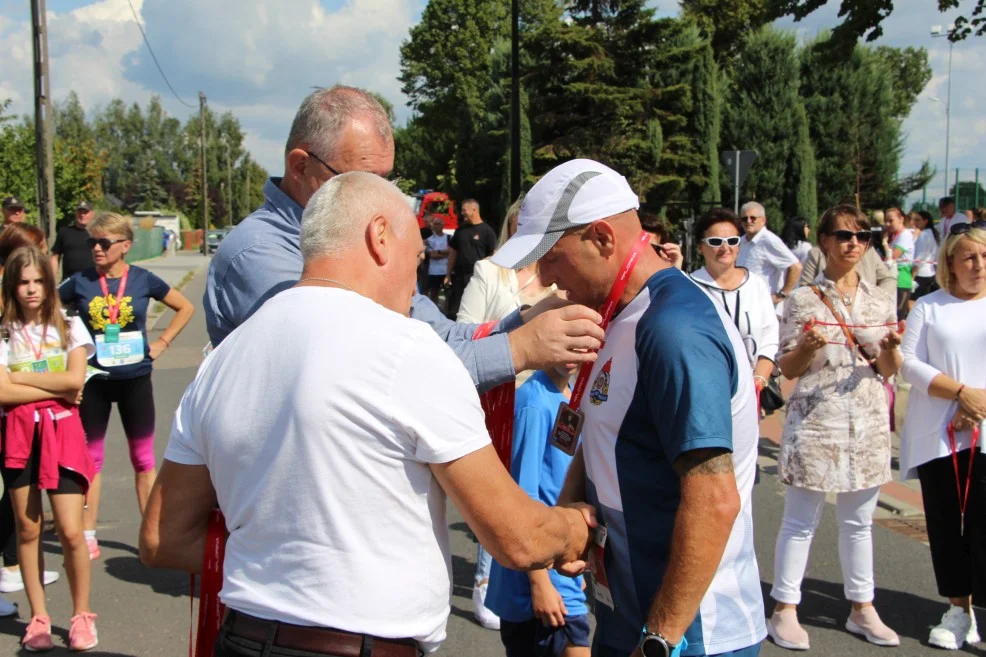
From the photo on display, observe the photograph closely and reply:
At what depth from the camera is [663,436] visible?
1.98 metres

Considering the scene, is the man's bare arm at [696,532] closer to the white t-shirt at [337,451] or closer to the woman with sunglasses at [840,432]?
the white t-shirt at [337,451]

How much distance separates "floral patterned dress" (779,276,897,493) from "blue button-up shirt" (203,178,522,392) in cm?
280

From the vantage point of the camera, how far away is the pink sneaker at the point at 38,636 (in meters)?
4.52

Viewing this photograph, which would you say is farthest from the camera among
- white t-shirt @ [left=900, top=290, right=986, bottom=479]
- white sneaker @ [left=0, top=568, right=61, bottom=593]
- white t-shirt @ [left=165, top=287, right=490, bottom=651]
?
white sneaker @ [left=0, top=568, right=61, bottom=593]

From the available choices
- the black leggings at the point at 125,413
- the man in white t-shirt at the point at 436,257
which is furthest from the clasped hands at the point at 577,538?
the man in white t-shirt at the point at 436,257

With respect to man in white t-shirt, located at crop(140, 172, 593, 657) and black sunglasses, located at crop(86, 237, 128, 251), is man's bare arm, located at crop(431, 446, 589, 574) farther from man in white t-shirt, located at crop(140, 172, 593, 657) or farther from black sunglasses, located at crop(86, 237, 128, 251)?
black sunglasses, located at crop(86, 237, 128, 251)

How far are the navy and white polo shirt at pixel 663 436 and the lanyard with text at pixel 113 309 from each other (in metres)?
4.45

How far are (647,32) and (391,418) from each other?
33.1 m

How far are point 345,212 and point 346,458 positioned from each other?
0.50 metres

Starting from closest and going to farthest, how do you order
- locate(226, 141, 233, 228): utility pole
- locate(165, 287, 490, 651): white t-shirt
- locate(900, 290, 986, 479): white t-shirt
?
locate(165, 287, 490, 651): white t-shirt, locate(900, 290, 986, 479): white t-shirt, locate(226, 141, 233, 228): utility pole

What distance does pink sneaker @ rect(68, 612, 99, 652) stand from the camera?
14.9ft

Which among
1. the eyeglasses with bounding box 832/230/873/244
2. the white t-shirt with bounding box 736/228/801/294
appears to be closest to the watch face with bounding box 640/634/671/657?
the eyeglasses with bounding box 832/230/873/244

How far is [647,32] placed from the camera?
3259 centimetres

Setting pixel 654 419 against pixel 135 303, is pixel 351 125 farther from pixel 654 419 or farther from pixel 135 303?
pixel 135 303
